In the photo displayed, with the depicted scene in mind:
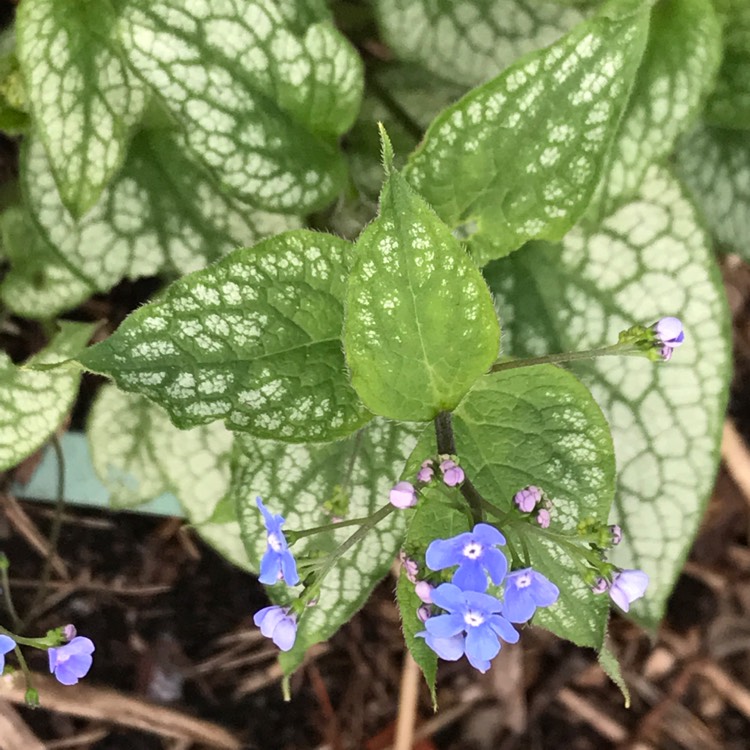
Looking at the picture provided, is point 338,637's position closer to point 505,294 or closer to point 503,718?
point 503,718

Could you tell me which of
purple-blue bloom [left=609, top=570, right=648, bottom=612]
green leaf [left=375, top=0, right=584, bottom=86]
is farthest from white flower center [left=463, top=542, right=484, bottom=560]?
green leaf [left=375, top=0, right=584, bottom=86]

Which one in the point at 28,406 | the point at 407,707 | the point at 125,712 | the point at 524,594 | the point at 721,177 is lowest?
the point at 407,707

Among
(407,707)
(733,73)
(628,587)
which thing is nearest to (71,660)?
(628,587)

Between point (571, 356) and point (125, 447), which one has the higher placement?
point (571, 356)

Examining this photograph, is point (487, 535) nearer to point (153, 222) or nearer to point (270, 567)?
point (270, 567)

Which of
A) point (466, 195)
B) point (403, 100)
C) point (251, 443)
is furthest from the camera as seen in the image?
point (403, 100)

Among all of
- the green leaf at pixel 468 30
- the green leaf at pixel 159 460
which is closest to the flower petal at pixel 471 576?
the green leaf at pixel 159 460

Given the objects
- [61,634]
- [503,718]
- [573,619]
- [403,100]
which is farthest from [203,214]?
[503,718]
